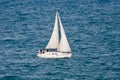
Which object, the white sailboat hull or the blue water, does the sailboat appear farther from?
the blue water

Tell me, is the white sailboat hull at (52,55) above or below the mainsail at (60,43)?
below

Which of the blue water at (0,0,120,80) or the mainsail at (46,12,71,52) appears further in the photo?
the mainsail at (46,12,71,52)

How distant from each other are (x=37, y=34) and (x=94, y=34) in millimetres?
17885

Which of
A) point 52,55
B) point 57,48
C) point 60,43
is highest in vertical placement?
point 60,43

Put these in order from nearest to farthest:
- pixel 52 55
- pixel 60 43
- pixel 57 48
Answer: pixel 52 55 < pixel 60 43 < pixel 57 48

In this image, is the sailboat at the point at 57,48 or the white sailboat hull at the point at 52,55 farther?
the sailboat at the point at 57,48

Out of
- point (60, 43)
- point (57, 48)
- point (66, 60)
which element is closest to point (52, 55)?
point (57, 48)

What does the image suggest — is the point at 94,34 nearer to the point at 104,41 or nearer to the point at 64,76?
the point at 104,41

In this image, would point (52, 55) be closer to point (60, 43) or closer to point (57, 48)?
point (57, 48)

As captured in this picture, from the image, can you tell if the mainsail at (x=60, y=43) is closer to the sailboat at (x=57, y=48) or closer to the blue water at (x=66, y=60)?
the sailboat at (x=57, y=48)

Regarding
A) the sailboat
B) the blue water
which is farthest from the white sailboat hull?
the blue water

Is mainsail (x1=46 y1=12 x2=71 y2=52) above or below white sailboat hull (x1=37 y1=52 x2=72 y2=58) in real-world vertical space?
above

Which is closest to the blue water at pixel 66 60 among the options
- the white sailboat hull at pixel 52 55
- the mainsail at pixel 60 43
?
the white sailboat hull at pixel 52 55

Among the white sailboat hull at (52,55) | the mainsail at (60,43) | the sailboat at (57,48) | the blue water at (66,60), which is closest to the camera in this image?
the blue water at (66,60)
